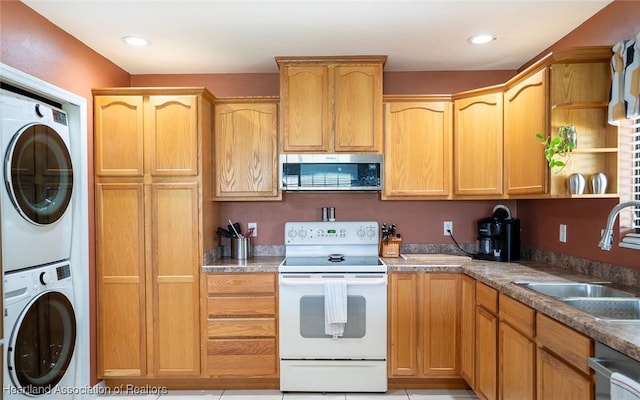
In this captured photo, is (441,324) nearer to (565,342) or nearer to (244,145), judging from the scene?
(565,342)

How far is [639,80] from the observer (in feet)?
5.84

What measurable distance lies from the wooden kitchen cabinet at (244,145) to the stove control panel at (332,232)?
0.42 m

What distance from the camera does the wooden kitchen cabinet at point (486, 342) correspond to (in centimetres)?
220

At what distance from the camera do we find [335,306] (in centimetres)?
258

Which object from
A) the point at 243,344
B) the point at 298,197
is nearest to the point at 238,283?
the point at 243,344

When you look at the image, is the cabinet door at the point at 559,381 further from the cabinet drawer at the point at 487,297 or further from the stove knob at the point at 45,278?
the stove knob at the point at 45,278

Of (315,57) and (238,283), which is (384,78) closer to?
(315,57)

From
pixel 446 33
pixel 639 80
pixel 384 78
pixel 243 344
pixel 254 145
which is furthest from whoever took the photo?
pixel 384 78

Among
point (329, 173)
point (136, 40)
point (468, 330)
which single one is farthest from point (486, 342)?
point (136, 40)

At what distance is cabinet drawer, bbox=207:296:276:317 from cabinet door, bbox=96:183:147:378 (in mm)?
510

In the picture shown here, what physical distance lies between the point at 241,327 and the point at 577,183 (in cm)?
230

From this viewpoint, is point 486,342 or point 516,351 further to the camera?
point 486,342

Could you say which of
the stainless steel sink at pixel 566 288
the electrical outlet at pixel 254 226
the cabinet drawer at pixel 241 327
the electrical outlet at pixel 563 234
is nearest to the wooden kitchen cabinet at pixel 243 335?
the cabinet drawer at pixel 241 327

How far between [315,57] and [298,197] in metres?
1.15
